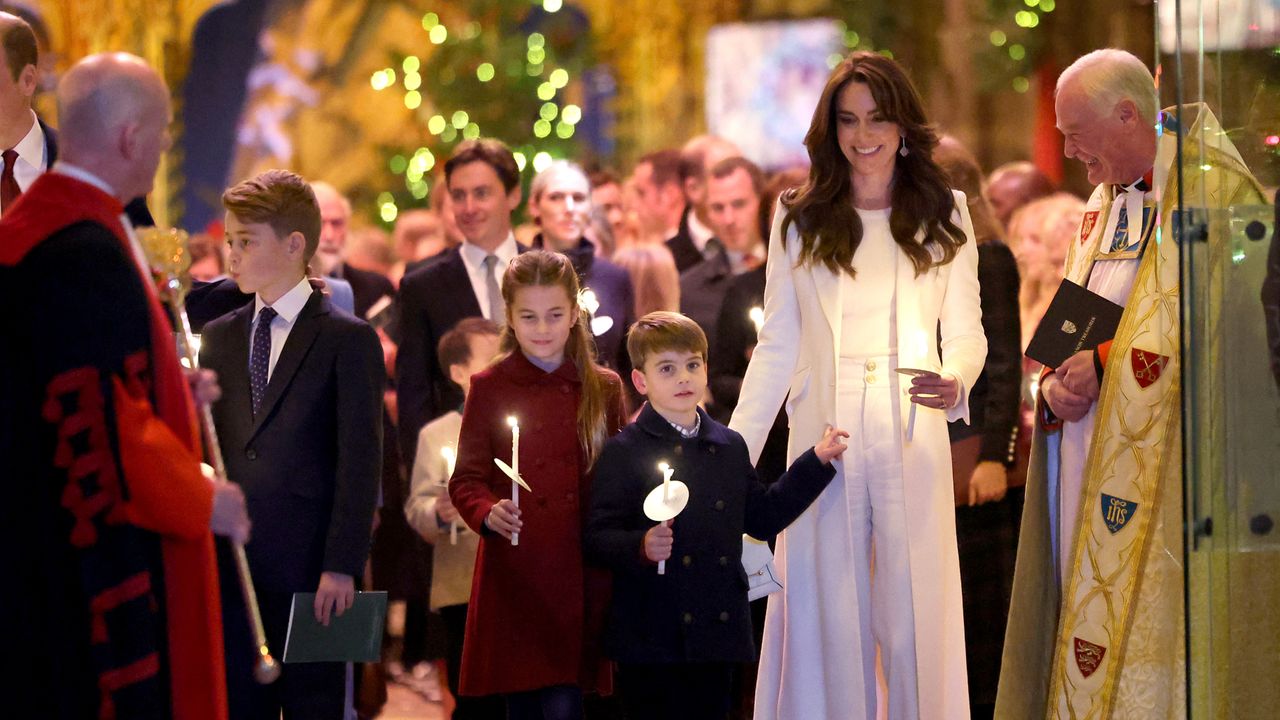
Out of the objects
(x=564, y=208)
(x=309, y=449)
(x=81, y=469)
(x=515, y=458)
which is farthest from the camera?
(x=564, y=208)

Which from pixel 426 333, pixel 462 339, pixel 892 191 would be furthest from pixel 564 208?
pixel 892 191

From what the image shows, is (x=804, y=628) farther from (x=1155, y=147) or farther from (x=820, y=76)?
(x=820, y=76)

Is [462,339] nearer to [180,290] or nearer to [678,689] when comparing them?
[678,689]

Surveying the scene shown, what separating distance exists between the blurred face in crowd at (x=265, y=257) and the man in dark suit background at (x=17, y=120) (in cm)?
30

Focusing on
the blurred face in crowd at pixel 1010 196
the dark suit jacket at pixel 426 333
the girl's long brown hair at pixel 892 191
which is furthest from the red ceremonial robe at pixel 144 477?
the blurred face in crowd at pixel 1010 196

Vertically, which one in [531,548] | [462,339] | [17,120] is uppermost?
[17,120]

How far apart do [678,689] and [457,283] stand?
2.23 m

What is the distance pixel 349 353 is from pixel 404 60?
341 inches

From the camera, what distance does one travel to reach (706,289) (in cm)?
658

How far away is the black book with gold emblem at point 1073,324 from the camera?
4379 mm

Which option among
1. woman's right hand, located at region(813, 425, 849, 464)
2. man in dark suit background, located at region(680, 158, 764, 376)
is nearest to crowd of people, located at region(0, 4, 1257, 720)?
woman's right hand, located at region(813, 425, 849, 464)

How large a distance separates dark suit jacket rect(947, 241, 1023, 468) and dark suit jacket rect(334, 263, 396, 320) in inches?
111

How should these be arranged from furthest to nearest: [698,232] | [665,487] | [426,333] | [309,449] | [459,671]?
[698,232] → [426,333] → [459,671] → [309,449] → [665,487]

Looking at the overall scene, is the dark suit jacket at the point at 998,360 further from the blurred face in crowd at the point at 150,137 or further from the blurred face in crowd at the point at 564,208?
the blurred face in crowd at the point at 150,137
